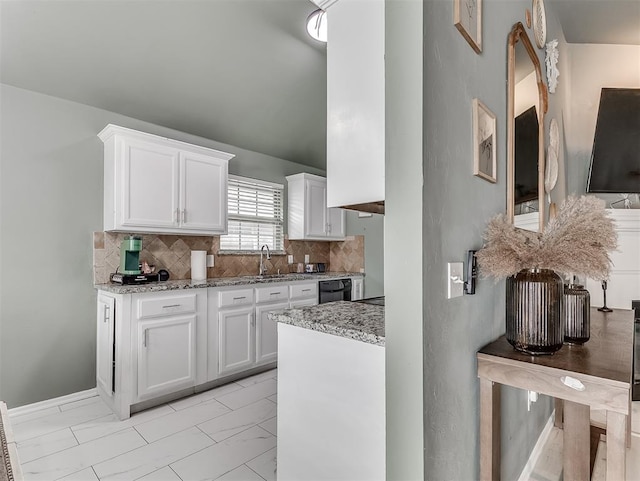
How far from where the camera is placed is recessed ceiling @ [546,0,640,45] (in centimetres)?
269

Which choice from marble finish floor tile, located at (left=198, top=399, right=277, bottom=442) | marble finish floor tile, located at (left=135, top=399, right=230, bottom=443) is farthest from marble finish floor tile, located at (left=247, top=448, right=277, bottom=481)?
marble finish floor tile, located at (left=135, top=399, right=230, bottom=443)

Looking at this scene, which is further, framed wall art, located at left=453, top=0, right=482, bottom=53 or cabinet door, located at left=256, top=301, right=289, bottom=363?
cabinet door, located at left=256, top=301, right=289, bottom=363

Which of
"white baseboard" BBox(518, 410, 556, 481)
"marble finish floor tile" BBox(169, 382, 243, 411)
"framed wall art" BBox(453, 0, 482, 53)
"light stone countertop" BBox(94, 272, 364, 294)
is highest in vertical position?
"framed wall art" BBox(453, 0, 482, 53)

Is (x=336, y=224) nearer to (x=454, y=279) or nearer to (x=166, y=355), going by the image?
(x=166, y=355)

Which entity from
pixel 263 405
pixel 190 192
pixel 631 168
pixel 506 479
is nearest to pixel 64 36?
pixel 190 192

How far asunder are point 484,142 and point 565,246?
50 centimetres

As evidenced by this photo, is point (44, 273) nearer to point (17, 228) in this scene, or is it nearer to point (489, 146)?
point (17, 228)

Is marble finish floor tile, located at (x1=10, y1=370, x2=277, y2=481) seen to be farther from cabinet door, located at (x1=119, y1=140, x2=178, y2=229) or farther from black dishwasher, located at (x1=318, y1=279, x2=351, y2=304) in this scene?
cabinet door, located at (x1=119, y1=140, x2=178, y2=229)

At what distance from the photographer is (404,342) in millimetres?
1033

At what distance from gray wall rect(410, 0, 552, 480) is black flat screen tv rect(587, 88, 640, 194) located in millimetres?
A: 2456

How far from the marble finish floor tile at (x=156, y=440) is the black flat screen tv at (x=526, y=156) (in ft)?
6.82

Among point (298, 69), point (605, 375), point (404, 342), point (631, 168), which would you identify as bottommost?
point (605, 375)

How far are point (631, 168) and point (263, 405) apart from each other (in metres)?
3.82

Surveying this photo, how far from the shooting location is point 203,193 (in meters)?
3.38
